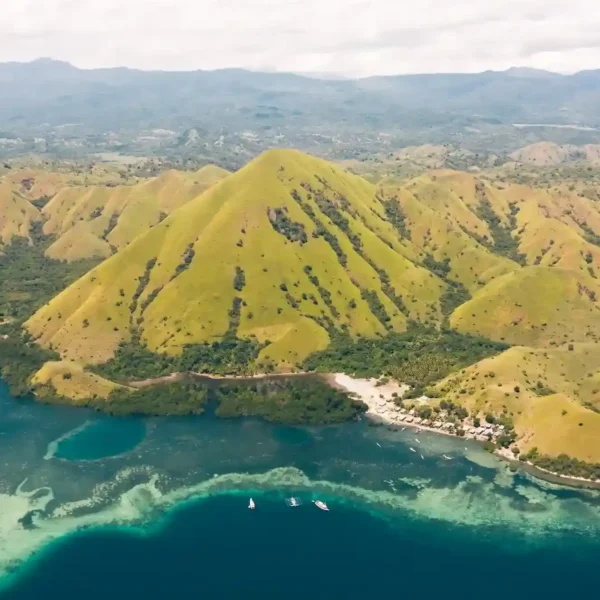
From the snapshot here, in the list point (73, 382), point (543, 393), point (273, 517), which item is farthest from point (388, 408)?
point (73, 382)

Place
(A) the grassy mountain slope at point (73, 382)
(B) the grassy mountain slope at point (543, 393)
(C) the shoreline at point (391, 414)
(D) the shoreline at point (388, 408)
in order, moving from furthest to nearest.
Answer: (A) the grassy mountain slope at point (73, 382)
(B) the grassy mountain slope at point (543, 393)
(D) the shoreline at point (388, 408)
(C) the shoreline at point (391, 414)

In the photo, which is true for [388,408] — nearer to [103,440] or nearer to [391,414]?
[391,414]

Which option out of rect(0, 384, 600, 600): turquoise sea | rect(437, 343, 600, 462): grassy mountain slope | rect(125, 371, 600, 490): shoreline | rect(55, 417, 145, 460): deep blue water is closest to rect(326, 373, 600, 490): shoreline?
rect(125, 371, 600, 490): shoreline

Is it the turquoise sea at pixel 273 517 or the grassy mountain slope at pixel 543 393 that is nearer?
the turquoise sea at pixel 273 517

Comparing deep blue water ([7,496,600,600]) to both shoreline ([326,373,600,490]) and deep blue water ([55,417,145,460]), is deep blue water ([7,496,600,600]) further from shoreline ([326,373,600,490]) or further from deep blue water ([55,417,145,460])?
deep blue water ([55,417,145,460])

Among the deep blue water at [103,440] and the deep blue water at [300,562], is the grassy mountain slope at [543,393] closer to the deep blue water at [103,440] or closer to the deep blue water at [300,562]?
the deep blue water at [300,562]

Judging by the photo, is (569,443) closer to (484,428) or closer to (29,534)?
(484,428)

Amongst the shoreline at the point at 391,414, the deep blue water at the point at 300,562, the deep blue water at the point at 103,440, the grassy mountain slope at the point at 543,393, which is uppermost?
the grassy mountain slope at the point at 543,393

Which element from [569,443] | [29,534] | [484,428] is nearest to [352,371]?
[484,428]

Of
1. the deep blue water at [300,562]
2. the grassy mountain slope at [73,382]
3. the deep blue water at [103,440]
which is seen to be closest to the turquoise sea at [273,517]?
the deep blue water at [300,562]
